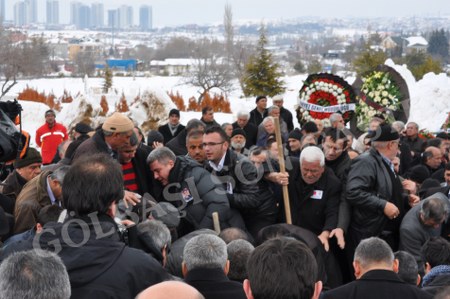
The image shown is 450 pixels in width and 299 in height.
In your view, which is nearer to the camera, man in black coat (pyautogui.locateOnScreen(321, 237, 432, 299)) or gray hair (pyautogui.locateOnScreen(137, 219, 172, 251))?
man in black coat (pyautogui.locateOnScreen(321, 237, 432, 299))

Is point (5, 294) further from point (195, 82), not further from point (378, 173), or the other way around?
point (195, 82)

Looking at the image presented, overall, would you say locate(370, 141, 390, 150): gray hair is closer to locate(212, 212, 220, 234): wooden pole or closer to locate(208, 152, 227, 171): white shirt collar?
locate(208, 152, 227, 171): white shirt collar

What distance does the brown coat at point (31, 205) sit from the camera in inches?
221

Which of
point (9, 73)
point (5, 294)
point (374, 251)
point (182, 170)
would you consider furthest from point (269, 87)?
point (5, 294)

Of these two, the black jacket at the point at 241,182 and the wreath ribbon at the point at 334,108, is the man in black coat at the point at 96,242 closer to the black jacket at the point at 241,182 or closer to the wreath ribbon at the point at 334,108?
the black jacket at the point at 241,182

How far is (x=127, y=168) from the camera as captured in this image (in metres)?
6.52

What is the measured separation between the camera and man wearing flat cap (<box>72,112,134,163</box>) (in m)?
6.24

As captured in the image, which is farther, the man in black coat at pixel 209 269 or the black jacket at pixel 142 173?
the black jacket at pixel 142 173

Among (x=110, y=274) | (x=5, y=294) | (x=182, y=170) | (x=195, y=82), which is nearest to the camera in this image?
(x=5, y=294)

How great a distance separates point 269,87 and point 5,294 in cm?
2401

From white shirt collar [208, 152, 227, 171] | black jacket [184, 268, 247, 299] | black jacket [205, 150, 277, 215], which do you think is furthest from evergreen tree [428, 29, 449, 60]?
black jacket [184, 268, 247, 299]

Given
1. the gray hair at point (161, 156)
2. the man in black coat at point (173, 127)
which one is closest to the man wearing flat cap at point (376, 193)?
the gray hair at point (161, 156)

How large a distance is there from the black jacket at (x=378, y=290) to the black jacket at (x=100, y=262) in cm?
117

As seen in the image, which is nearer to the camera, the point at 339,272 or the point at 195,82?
the point at 339,272
